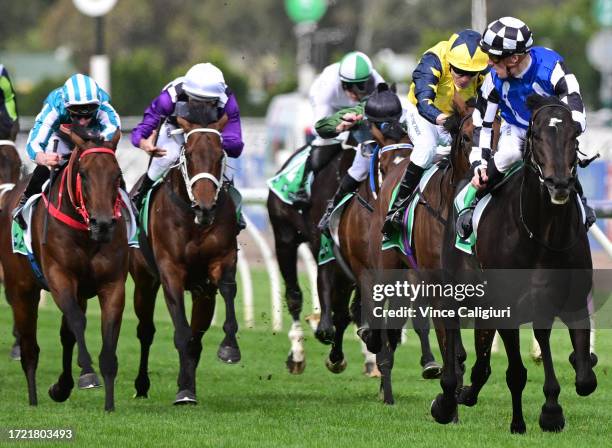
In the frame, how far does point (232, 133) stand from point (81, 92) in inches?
42.3

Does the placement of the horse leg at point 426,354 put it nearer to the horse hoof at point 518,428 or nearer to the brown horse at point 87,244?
the horse hoof at point 518,428

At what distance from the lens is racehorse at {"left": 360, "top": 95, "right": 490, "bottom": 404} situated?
8633mm

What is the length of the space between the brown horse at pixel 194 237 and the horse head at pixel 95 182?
1.65 ft

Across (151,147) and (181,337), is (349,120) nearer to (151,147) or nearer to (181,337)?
(151,147)

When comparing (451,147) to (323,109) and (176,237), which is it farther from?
(323,109)

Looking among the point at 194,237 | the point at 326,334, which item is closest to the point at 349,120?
the point at 326,334

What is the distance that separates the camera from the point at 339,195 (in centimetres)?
1081

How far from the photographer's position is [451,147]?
875 centimetres

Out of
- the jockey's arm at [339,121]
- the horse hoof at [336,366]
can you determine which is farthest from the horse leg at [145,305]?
the jockey's arm at [339,121]

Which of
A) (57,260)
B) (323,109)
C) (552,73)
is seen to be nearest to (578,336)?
(552,73)

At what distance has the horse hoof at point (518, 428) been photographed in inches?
310

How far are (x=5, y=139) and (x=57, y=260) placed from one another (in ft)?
9.12

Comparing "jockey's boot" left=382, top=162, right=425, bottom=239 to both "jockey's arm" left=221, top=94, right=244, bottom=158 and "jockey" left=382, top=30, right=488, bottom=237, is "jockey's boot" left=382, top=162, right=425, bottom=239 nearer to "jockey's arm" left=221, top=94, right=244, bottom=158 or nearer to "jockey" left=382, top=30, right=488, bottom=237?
"jockey" left=382, top=30, right=488, bottom=237

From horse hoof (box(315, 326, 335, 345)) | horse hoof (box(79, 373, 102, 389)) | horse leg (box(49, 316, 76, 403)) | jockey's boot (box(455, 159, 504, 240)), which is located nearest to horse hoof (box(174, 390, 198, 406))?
horse leg (box(49, 316, 76, 403))
